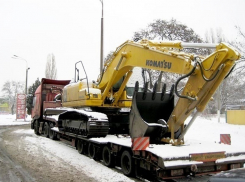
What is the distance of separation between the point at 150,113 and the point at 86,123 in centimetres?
229

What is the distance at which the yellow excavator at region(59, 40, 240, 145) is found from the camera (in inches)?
263

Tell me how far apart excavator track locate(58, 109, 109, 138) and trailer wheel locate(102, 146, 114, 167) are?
67 centimetres

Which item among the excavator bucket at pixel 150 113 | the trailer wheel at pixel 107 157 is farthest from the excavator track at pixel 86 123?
Result: the excavator bucket at pixel 150 113

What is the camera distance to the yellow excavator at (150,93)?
6.69 meters

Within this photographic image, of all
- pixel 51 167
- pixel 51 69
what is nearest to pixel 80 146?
pixel 51 167

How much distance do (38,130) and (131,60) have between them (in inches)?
419

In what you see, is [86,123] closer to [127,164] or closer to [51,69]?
[127,164]

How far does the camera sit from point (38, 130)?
1727 centimetres

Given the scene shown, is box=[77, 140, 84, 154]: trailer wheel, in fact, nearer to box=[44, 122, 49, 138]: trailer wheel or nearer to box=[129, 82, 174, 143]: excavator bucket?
box=[129, 82, 174, 143]: excavator bucket

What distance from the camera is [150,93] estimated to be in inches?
332

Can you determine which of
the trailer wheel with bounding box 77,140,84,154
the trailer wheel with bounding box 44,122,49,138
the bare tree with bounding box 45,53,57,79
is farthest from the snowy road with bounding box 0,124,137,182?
the bare tree with bounding box 45,53,57,79

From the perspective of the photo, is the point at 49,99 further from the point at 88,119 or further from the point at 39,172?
the point at 39,172

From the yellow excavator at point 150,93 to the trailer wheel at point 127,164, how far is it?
0.66 m

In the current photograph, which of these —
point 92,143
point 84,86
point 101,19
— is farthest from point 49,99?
point 92,143
